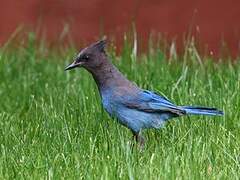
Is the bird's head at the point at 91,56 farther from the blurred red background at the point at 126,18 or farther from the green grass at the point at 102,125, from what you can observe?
the blurred red background at the point at 126,18

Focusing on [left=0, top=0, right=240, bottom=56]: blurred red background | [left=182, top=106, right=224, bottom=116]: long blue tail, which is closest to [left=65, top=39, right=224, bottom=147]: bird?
[left=182, top=106, right=224, bottom=116]: long blue tail

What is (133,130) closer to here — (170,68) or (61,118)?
(61,118)

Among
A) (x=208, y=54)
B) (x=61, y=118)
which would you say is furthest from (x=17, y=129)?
(x=208, y=54)

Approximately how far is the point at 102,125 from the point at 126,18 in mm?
2704

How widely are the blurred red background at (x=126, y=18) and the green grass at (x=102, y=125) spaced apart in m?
0.54

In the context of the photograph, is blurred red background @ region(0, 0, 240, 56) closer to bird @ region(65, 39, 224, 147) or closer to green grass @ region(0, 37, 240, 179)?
green grass @ region(0, 37, 240, 179)

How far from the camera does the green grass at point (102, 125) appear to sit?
540cm

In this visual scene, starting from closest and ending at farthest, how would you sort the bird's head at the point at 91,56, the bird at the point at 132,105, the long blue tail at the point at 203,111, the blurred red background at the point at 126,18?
the long blue tail at the point at 203,111 < the bird at the point at 132,105 < the bird's head at the point at 91,56 < the blurred red background at the point at 126,18

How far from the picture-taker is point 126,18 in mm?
→ 8852

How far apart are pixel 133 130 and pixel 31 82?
1761 millimetres

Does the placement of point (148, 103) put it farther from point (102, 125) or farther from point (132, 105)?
point (102, 125)

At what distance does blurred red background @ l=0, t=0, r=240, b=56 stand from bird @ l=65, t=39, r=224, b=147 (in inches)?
92.9

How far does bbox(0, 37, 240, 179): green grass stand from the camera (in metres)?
5.40

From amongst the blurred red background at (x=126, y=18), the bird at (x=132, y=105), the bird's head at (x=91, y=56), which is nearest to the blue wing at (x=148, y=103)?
the bird at (x=132, y=105)
